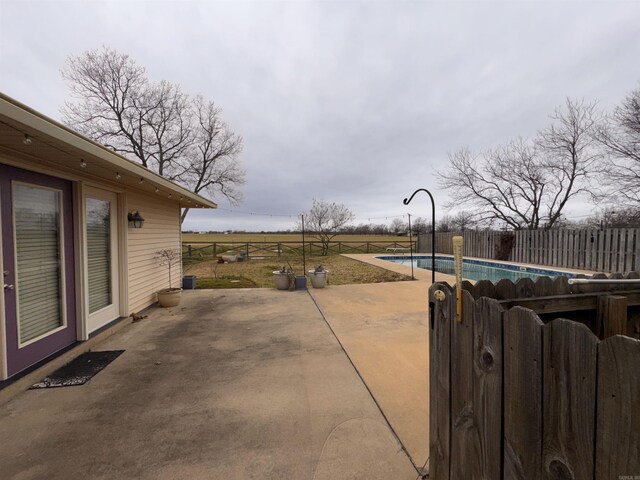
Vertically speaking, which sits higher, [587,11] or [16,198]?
[587,11]

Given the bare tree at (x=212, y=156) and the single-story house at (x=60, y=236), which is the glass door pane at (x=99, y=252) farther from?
the bare tree at (x=212, y=156)

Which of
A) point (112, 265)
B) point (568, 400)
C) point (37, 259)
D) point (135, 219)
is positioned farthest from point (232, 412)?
point (135, 219)

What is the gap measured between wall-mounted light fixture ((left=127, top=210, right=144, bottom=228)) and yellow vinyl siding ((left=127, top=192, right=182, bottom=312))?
8 centimetres

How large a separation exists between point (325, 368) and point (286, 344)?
867mm

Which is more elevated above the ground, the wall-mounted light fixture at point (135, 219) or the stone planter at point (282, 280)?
the wall-mounted light fixture at point (135, 219)

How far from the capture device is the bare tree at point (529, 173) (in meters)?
14.4

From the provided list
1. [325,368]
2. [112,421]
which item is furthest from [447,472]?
[112,421]

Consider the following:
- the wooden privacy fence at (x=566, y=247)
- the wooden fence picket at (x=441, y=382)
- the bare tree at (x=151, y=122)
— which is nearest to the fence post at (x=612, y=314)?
the wooden fence picket at (x=441, y=382)

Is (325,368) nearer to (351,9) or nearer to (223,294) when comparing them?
(223,294)

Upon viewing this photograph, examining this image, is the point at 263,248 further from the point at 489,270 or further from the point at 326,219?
the point at 489,270

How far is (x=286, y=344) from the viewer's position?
3.90 meters

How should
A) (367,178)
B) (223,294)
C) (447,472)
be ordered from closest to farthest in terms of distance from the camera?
(447,472) → (223,294) → (367,178)

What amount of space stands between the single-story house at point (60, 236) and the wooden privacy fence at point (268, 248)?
39.4 ft

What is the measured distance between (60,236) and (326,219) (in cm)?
1893
